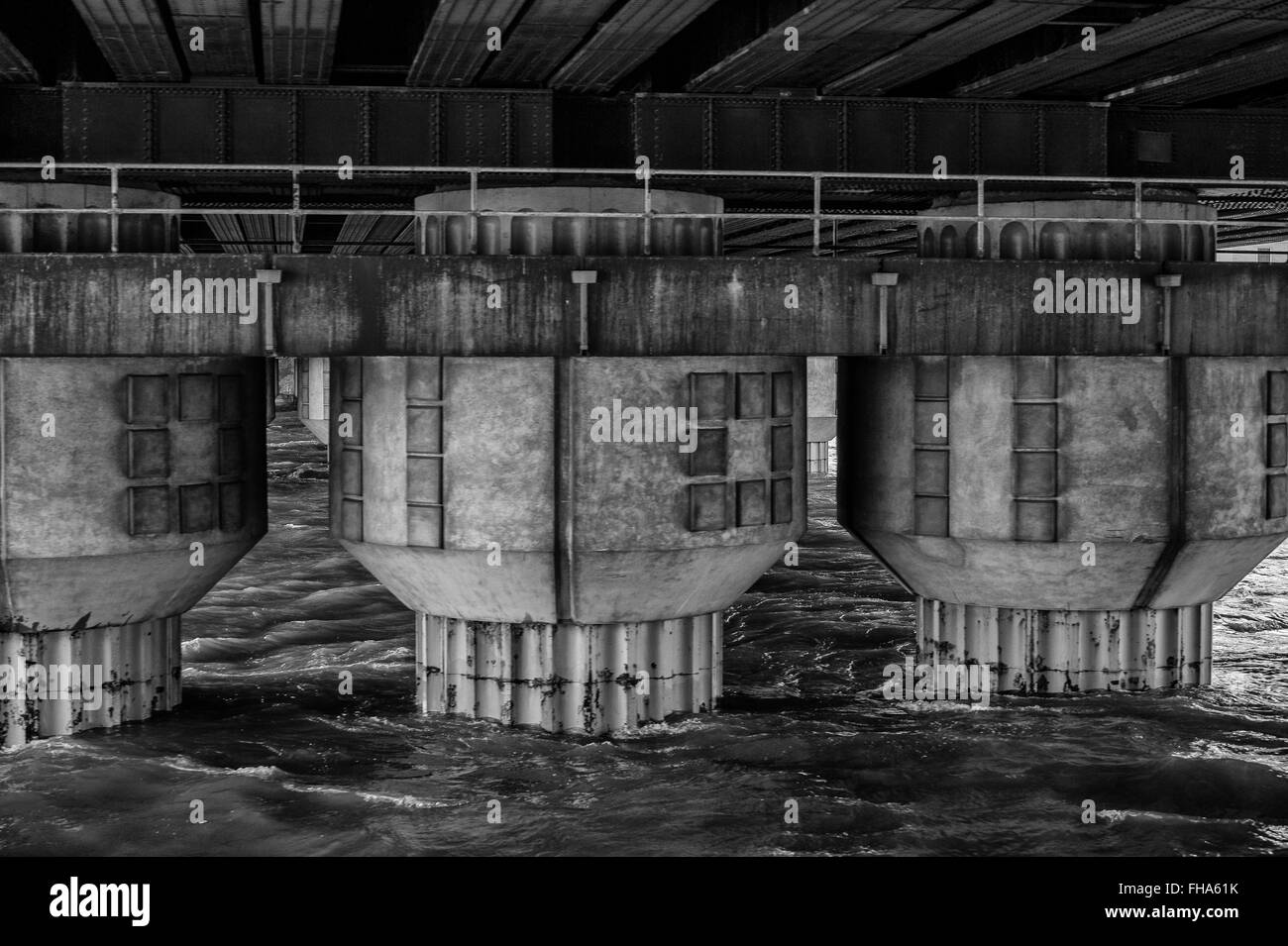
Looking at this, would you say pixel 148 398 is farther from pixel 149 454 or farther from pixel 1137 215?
pixel 1137 215

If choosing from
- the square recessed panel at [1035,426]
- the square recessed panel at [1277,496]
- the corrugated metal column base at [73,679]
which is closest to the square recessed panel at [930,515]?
the square recessed panel at [1035,426]

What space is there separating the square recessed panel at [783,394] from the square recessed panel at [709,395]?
839mm

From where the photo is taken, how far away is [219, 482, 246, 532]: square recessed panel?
1894 cm

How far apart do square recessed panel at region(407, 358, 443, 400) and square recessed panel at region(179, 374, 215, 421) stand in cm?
266

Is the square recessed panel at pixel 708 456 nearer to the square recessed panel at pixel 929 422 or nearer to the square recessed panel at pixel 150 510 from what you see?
the square recessed panel at pixel 929 422

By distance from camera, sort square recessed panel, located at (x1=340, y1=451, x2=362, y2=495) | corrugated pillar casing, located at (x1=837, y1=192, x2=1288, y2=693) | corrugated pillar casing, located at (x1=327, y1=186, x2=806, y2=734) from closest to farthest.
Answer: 1. corrugated pillar casing, located at (x1=327, y1=186, x2=806, y2=734)
2. square recessed panel, located at (x1=340, y1=451, x2=362, y2=495)
3. corrugated pillar casing, located at (x1=837, y1=192, x2=1288, y2=693)

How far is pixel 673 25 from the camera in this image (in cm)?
1789

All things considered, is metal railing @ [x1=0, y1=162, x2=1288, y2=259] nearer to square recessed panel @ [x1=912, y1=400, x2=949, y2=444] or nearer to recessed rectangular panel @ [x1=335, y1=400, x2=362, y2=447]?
square recessed panel @ [x1=912, y1=400, x2=949, y2=444]

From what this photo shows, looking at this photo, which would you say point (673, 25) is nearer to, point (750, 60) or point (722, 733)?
point (750, 60)

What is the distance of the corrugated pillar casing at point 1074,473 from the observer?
1908cm

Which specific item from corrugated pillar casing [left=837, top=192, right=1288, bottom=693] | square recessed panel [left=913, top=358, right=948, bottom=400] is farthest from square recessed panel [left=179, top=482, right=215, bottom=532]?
square recessed panel [left=913, top=358, right=948, bottom=400]

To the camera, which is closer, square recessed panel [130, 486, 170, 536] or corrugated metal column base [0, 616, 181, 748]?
square recessed panel [130, 486, 170, 536]
